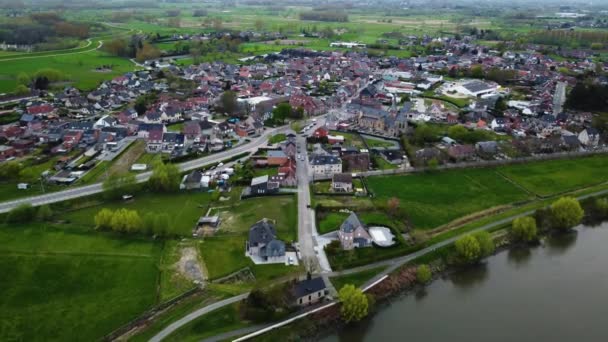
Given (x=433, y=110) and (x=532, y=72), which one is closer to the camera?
(x=433, y=110)

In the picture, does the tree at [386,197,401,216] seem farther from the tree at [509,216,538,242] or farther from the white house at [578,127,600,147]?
the white house at [578,127,600,147]

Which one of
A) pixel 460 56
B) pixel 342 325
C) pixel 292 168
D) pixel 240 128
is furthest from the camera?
pixel 460 56

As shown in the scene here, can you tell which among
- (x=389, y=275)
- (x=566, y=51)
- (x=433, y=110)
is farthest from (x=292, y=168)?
(x=566, y=51)

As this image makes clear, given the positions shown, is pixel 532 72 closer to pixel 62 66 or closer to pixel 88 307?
pixel 88 307

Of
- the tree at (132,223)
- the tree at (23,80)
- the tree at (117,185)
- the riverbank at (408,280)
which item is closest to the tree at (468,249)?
the riverbank at (408,280)

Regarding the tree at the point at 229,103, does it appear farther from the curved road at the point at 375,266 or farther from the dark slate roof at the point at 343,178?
the curved road at the point at 375,266

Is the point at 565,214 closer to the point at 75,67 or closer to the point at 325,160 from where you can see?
the point at 325,160

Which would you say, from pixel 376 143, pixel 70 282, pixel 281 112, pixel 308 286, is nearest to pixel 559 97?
pixel 376 143
